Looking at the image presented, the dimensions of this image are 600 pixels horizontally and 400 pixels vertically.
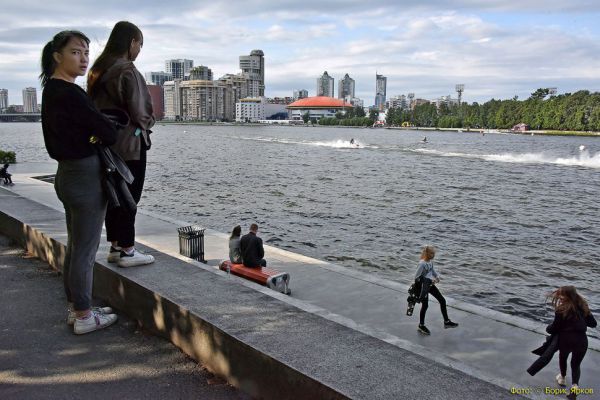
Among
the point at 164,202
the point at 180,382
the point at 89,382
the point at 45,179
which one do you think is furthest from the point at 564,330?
the point at 45,179

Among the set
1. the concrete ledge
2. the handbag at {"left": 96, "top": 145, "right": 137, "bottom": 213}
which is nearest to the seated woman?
the concrete ledge

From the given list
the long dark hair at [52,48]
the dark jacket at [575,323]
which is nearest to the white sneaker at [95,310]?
the long dark hair at [52,48]

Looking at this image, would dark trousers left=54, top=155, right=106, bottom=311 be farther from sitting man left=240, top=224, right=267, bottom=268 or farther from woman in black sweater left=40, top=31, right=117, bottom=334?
sitting man left=240, top=224, right=267, bottom=268

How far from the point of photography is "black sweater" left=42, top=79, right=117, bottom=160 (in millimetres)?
3602

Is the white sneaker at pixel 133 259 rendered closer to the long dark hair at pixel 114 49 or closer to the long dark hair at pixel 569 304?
the long dark hair at pixel 114 49

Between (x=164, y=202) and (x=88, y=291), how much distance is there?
2147cm

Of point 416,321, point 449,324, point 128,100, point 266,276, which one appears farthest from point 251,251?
point 128,100

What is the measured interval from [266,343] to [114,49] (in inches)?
112

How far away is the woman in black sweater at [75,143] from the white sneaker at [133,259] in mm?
716

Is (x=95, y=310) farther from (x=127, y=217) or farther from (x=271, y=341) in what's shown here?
(x=271, y=341)

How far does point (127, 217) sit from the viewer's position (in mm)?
4844

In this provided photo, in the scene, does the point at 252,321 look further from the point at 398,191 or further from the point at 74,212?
the point at 398,191

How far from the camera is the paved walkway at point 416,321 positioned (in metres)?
6.14

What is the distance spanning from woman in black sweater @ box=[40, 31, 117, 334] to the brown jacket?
41cm
